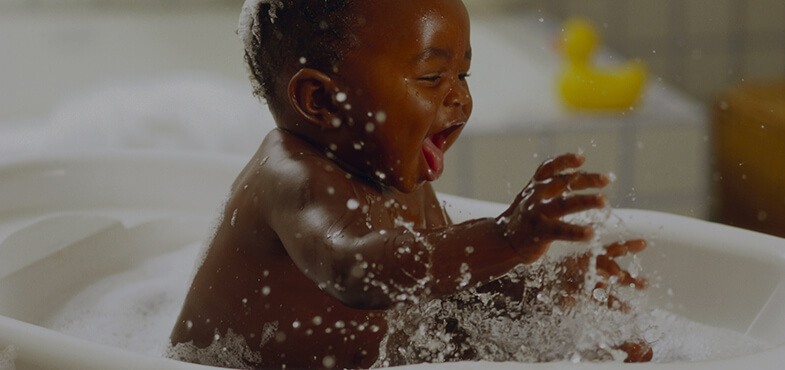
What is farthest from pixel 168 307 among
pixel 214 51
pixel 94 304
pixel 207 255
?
pixel 214 51

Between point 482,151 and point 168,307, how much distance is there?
2.03 ft

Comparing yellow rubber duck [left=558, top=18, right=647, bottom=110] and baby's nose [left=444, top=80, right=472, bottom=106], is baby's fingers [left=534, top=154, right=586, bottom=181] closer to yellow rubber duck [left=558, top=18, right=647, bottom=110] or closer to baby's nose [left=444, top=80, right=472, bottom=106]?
baby's nose [left=444, top=80, right=472, bottom=106]

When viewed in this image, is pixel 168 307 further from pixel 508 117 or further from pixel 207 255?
pixel 508 117

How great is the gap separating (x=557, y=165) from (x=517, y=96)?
3.53 ft

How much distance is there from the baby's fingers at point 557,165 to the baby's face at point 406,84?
0.09 metres

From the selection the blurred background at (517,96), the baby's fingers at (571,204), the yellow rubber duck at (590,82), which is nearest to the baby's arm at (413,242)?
the baby's fingers at (571,204)

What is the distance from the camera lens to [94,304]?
75cm

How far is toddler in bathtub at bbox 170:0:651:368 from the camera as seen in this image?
0.44m

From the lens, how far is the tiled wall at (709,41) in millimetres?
1895

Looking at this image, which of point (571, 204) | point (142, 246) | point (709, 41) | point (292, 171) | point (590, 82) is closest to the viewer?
point (571, 204)

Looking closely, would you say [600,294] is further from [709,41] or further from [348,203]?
[709,41]

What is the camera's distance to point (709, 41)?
1905 mm

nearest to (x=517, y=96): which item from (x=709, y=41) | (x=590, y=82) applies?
(x=590, y=82)

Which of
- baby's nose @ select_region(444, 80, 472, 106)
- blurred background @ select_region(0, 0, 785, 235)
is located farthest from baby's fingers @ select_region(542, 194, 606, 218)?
blurred background @ select_region(0, 0, 785, 235)
